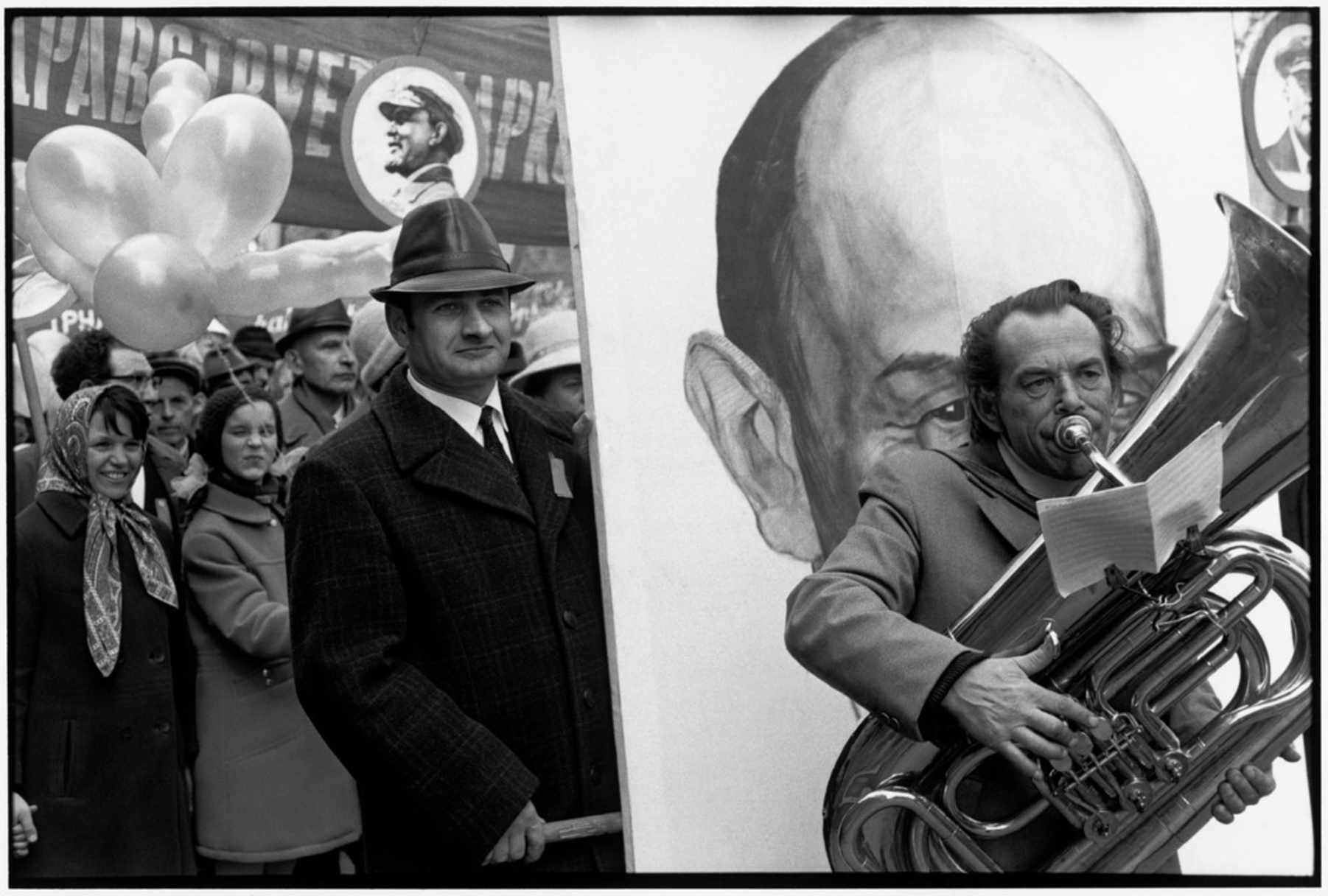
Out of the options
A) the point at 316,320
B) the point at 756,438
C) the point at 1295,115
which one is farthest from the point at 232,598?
the point at 1295,115

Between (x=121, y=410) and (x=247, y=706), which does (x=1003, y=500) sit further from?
(x=121, y=410)

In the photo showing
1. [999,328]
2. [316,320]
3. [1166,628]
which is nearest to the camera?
[1166,628]

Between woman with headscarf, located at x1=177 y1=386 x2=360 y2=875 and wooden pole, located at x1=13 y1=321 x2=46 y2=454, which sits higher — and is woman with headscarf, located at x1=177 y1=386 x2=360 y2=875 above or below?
below

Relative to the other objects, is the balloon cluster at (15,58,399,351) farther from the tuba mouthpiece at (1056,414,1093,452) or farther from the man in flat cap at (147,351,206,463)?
the tuba mouthpiece at (1056,414,1093,452)

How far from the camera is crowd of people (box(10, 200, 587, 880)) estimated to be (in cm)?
461

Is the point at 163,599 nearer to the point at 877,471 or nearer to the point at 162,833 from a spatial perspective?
the point at 162,833

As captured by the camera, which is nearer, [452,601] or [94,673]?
[452,601]

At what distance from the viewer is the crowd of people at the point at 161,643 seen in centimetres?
461

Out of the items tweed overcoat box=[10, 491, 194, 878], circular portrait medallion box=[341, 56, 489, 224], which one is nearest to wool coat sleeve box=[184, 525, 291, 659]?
tweed overcoat box=[10, 491, 194, 878]

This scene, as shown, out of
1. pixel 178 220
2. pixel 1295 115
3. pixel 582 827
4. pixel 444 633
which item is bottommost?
pixel 582 827

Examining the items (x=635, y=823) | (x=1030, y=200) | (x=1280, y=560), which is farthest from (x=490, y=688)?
(x=1030, y=200)

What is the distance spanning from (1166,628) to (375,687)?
181 cm

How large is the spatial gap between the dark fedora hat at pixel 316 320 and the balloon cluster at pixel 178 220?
0.26 ft

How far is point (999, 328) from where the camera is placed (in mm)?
4180
